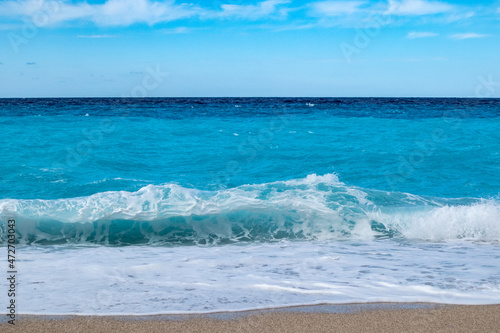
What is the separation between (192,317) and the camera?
3.21m

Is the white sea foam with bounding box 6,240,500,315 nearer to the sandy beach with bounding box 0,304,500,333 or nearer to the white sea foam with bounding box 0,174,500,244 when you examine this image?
the sandy beach with bounding box 0,304,500,333

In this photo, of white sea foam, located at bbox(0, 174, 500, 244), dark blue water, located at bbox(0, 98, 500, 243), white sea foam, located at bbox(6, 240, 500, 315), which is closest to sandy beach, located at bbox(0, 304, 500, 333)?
white sea foam, located at bbox(6, 240, 500, 315)

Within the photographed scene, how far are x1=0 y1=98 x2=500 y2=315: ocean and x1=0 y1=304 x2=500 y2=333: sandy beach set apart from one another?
5.8 inches

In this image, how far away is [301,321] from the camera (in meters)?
3.14

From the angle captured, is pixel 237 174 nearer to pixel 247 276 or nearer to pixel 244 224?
pixel 244 224

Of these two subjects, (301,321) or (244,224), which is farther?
(244,224)

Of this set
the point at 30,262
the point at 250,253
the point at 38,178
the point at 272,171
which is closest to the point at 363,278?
the point at 250,253

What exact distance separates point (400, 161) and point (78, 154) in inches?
362

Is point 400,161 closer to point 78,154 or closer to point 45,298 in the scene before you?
point 78,154

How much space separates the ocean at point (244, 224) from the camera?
3.77m

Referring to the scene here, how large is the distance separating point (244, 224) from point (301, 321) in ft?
11.5

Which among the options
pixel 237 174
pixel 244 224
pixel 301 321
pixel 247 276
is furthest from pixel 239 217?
pixel 301 321

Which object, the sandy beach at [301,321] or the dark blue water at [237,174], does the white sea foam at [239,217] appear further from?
the sandy beach at [301,321]

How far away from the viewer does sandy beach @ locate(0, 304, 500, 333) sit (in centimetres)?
302
